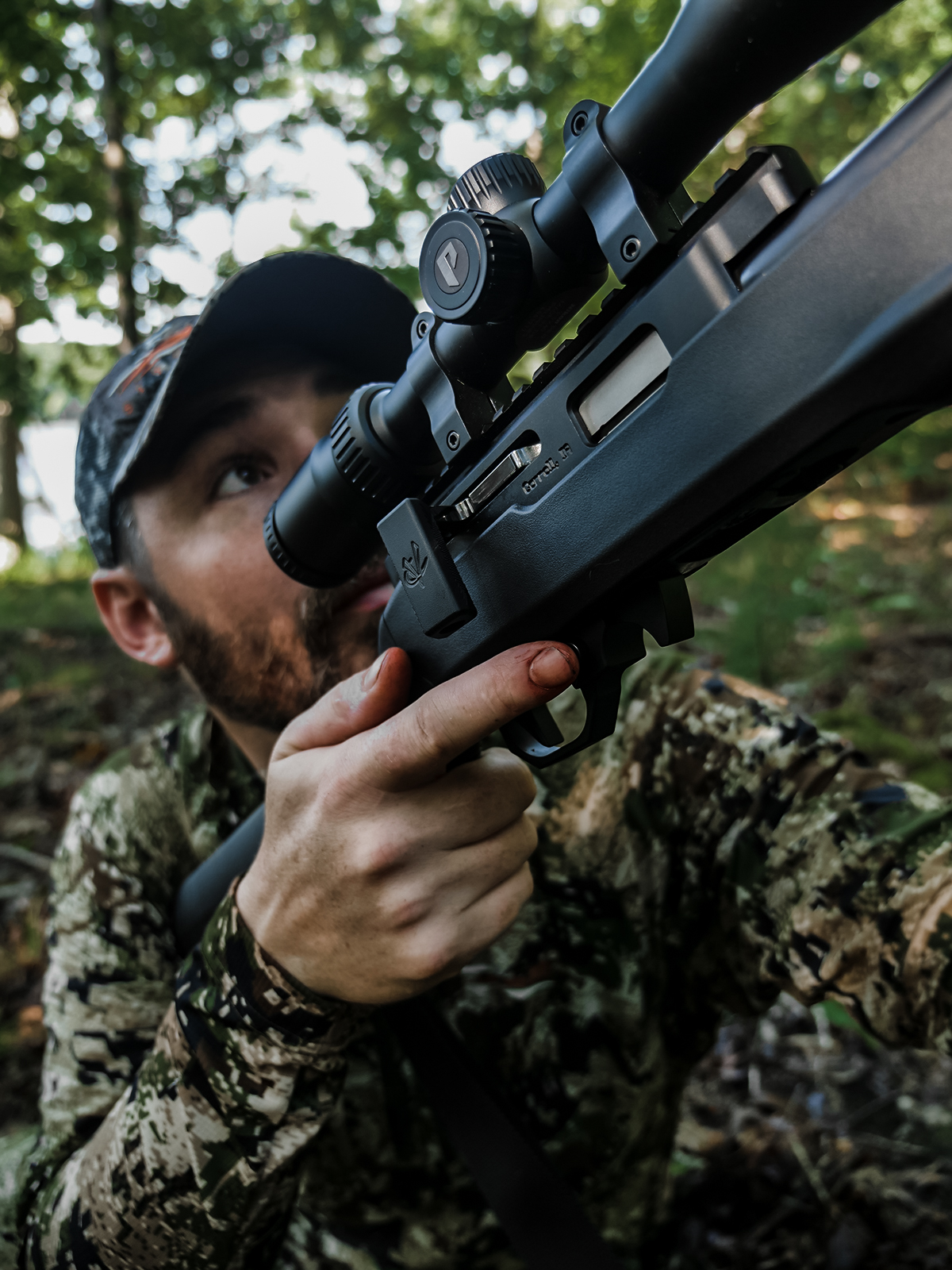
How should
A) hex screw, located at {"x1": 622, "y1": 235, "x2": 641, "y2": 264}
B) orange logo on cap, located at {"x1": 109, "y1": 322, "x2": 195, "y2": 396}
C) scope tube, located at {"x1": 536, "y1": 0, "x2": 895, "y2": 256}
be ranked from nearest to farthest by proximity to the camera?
scope tube, located at {"x1": 536, "y1": 0, "x2": 895, "y2": 256}, hex screw, located at {"x1": 622, "y1": 235, "x2": 641, "y2": 264}, orange logo on cap, located at {"x1": 109, "y1": 322, "x2": 195, "y2": 396}

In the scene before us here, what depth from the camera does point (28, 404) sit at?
6988 millimetres

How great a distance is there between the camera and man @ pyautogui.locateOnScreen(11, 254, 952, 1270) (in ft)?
4.17

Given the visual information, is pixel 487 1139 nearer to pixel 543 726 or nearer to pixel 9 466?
pixel 543 726

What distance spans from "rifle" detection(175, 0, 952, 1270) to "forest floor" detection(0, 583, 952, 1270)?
207cm

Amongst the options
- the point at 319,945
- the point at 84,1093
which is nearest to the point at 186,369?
the point at 319,945

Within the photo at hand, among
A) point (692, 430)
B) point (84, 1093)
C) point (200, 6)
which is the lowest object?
point (84, 1093)

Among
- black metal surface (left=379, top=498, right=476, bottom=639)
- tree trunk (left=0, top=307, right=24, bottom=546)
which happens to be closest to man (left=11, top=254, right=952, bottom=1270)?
black metal surface (left=379, top=498, right=476, bottom=639)

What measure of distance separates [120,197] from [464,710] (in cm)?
603

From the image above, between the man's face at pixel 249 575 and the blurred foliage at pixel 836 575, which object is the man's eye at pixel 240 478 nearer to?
the man's face at pixel 249 575

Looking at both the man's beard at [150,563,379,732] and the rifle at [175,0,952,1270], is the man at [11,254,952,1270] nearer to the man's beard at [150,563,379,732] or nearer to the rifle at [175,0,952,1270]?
the man's beard at [150,563,379,732]

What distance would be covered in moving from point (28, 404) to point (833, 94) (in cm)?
737

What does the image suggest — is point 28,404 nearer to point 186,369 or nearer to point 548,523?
point 186,369

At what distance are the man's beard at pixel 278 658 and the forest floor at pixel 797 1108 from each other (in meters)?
1.96

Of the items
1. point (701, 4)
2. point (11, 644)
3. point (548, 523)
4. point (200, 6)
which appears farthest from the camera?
point (11, 644)
